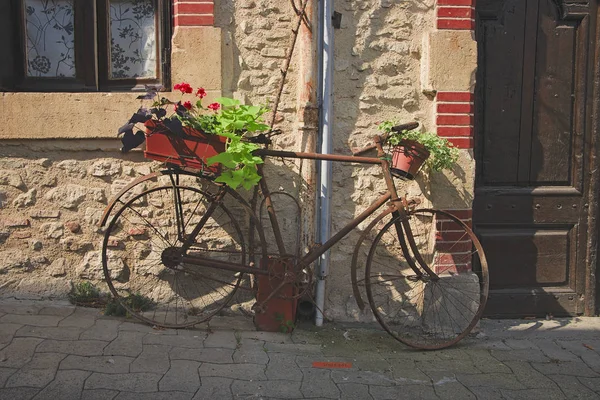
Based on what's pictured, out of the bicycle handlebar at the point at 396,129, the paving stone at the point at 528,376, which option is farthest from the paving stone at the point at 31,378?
the paving stone at the point at 528,376

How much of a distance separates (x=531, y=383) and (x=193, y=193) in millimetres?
2463

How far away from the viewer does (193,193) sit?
4457mm

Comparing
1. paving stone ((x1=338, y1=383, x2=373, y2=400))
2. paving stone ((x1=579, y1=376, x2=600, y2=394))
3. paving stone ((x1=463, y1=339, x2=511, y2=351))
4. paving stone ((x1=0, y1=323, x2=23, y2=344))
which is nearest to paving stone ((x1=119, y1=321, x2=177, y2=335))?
paving stone ((x1=0, y1=323, x2=23, y2=344))

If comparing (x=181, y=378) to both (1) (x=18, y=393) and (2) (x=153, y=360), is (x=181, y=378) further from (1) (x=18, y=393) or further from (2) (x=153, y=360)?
(1) (x=18, y=393)

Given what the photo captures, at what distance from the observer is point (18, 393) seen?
315 cm

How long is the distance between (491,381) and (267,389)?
1279 millimetres

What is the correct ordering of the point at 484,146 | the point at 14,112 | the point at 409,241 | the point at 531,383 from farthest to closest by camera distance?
1. the point at 484,146
2. the point at 14,112
3. the point at 409,241
4. the point at 531,383

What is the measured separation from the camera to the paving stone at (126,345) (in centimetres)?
370

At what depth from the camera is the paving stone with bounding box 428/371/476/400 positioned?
3428mm

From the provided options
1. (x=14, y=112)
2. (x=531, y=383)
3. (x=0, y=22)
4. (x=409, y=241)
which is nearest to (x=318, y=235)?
(x=409, y=241)

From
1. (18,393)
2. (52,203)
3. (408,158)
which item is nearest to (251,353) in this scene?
(18,393)

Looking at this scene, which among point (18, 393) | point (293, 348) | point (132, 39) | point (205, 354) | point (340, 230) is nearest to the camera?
point (18, 393)

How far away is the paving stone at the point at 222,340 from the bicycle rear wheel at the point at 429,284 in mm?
977

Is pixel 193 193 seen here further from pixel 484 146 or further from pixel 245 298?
pixel 484 146
